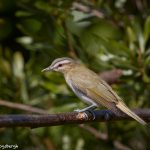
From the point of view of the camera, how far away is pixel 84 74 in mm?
4445

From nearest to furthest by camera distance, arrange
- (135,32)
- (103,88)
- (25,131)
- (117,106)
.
A: 1. (117,106)
2. (103,88)
3. (135,32)
4. (25,131)

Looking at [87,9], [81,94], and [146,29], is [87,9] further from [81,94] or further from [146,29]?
[81,94]

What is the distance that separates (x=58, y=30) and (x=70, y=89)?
1.55 ft

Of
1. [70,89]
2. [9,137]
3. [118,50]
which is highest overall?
[118,50]

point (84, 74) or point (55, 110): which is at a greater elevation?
point (84, 74)

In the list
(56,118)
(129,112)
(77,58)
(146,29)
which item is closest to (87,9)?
(77,58)

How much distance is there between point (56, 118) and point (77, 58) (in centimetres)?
182

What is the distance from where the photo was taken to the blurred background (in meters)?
4.54

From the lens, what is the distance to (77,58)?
182 inches

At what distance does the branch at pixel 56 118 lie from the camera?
2.59 metres

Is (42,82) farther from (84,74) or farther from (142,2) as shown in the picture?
(142,2)

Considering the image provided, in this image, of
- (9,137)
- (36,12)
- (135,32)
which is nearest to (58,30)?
(36,12)

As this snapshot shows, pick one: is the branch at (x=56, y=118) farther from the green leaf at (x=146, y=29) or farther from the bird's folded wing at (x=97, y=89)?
the green leaf at (x=146, y=29)

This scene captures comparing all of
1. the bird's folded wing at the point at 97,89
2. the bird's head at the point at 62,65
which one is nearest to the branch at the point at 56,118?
the bird's folded wing at the point at 97,89
